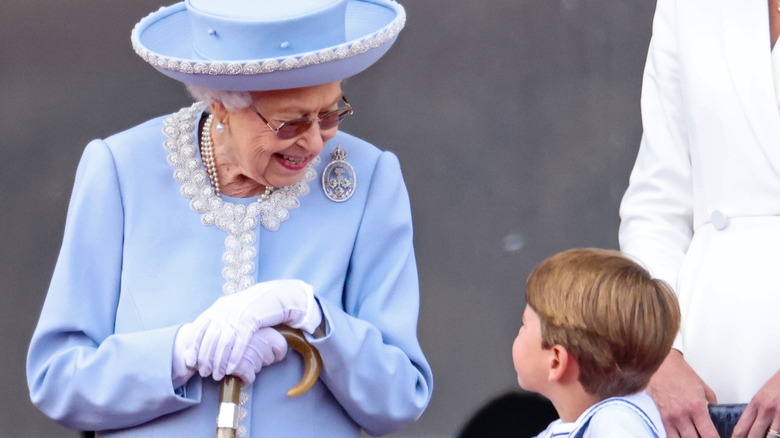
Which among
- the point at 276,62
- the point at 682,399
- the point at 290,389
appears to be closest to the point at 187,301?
the point at 290,389

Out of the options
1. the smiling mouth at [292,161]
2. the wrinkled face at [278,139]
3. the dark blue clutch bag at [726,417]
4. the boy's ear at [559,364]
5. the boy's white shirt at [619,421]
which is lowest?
the dark blue clutch bag at [726,417]

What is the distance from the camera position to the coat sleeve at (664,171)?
361cm

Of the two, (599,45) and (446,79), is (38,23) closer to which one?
(446,79)

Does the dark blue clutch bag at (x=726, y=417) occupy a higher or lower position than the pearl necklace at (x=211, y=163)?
lower

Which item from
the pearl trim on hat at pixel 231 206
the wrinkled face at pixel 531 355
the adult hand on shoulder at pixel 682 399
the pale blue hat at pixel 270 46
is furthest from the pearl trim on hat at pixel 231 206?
the adult hand on shoulder at pixel 682 399

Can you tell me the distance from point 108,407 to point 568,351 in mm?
994

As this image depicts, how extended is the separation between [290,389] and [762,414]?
3.42 ft

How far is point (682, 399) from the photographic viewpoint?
3.28 metres

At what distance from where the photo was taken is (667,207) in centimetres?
364

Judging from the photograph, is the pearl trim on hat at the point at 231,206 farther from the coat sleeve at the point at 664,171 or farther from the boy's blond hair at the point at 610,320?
the coat sleeve at the point at 664,171

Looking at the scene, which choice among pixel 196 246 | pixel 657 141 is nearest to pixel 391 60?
pixel 657 141

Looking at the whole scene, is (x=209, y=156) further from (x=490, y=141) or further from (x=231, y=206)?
(x=490, y=141)

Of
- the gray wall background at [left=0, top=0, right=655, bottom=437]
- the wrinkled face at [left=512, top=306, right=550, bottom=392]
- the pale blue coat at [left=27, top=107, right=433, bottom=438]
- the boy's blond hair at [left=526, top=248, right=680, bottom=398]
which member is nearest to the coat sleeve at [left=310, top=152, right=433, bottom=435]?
the pale blue coat at [left=27, top=107, right=433, bottom=438]

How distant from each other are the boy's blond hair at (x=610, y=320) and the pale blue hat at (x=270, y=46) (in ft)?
2.13
